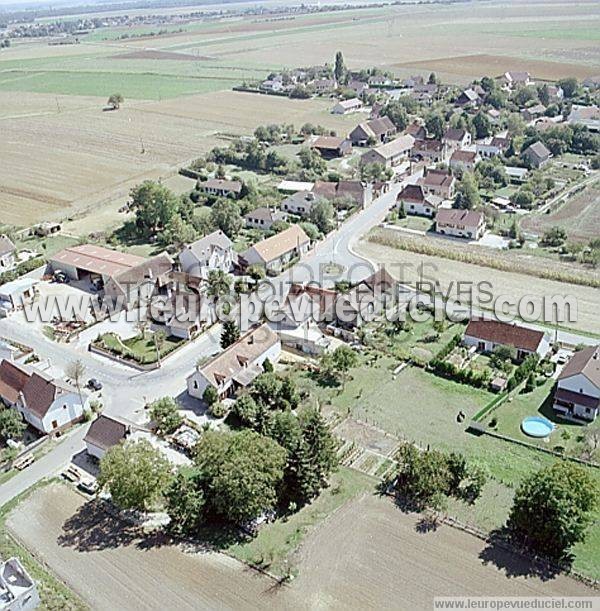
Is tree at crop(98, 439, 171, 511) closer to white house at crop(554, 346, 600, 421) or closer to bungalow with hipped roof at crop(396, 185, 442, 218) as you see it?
white house at crop(554, 346, 600, 421)

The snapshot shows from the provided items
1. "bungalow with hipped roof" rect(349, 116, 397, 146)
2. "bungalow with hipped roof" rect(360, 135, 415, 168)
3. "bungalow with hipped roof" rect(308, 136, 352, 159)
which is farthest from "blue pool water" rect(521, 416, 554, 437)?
"bungalow with hipped roof" rect(349, 116, 397, 146)

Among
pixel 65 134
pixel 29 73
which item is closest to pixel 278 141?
pixel 65 134

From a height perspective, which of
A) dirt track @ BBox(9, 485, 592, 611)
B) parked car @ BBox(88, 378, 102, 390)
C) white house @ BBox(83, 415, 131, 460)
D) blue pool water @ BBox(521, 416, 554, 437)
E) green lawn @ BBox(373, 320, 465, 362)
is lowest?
blue pool water @ BBox(521, 416, 554, 437)

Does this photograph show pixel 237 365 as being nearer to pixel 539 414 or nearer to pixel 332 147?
pixel 539 414

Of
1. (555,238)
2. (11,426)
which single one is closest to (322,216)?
(555,238)

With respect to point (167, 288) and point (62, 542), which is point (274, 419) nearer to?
point (62, 542)

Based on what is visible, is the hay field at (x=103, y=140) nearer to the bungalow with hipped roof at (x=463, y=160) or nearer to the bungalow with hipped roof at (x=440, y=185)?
the bungalow with hipped roof at (x=463, y=160)
